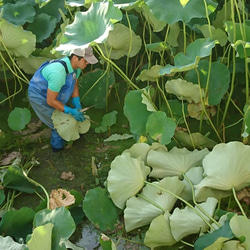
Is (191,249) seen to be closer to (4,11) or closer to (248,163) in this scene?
(248,163)

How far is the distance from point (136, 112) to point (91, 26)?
0.46 meters

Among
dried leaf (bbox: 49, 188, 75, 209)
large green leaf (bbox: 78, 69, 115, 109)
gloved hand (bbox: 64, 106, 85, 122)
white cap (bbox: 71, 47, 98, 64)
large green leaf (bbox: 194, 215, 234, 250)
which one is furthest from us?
large green leaf (bbox: 78, 69, 115, 109)

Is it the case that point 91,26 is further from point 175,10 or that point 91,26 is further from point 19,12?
point 19,12

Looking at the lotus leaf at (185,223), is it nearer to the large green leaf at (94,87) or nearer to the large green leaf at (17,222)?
the large green leaf at (17,222)

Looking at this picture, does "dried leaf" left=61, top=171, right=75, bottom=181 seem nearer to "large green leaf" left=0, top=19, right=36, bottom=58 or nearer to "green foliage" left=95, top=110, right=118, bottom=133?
"green foliage" left=95, top=110, right=118, bottom=133

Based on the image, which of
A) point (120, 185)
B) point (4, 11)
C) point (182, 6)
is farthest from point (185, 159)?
point (4, 11)

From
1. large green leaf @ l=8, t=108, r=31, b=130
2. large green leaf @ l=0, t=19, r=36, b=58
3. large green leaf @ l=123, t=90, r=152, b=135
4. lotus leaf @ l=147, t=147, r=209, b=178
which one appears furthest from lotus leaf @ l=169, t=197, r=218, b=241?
large green leaf @ l=0, t=19, r=36, b=58

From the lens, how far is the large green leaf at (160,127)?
1.93 m

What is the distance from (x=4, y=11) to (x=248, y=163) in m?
1.70

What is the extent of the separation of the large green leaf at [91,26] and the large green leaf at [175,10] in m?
0.16

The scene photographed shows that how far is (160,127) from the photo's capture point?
196 centimetres

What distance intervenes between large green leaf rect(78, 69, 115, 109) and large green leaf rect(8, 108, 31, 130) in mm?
354

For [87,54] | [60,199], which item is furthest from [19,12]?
[60,199]

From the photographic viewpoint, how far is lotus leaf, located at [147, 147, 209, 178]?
1927 millimetres
